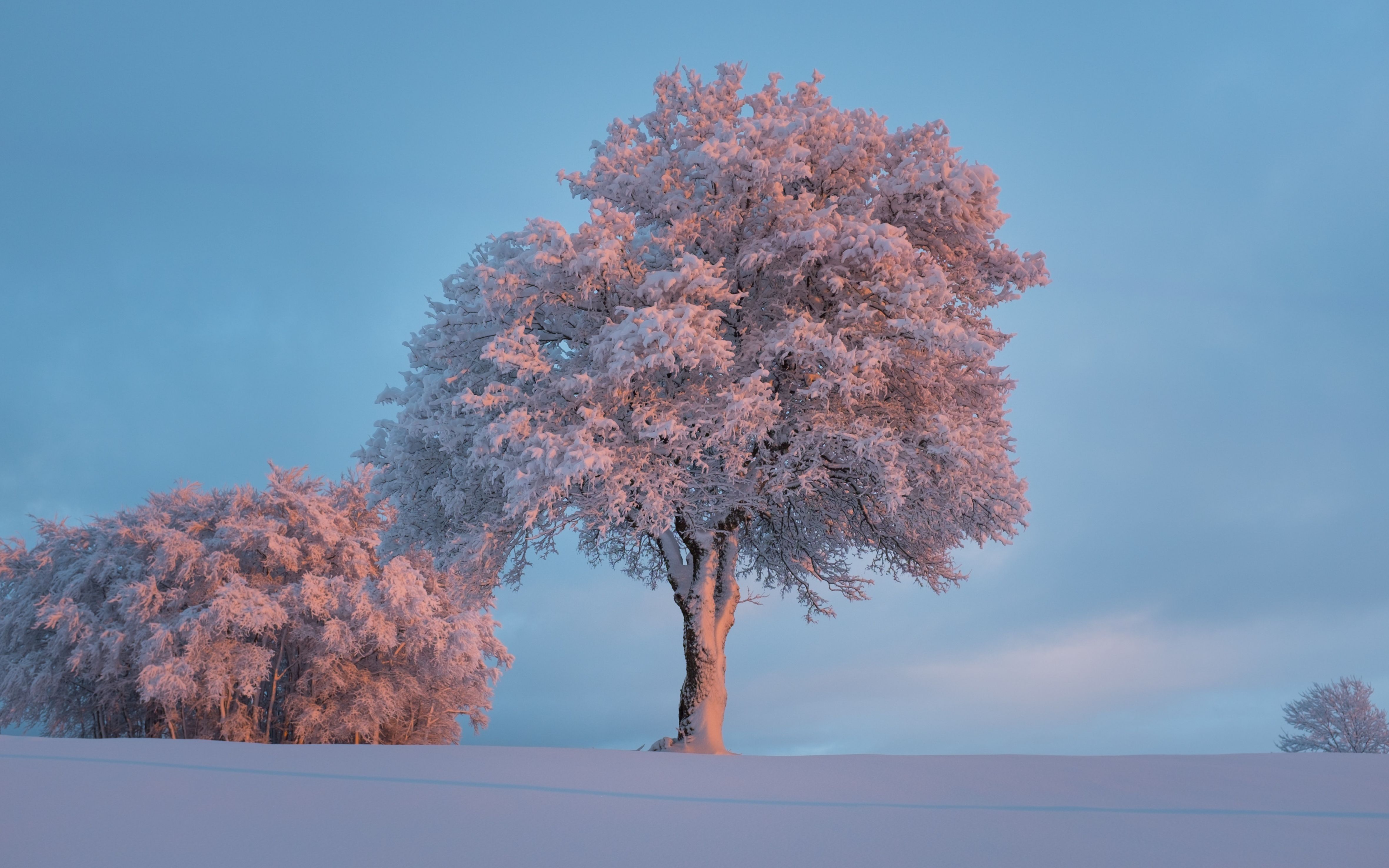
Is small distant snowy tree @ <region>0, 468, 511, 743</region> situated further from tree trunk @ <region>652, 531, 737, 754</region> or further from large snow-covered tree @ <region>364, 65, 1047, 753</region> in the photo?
tree trunk @ <region>652, 531, 737, 754</region>

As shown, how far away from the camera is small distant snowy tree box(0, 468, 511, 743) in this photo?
2742cm

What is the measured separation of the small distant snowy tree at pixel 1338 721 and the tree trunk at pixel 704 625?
107 ft

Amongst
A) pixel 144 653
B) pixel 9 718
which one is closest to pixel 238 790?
pixel 144 653

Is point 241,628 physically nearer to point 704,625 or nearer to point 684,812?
point 704,625

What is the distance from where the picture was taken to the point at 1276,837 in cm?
631

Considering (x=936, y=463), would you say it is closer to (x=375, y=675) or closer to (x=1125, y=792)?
(x=1125, y=792)

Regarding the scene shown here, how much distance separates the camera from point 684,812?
6750mm

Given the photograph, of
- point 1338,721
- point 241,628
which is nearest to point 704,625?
point 241,628

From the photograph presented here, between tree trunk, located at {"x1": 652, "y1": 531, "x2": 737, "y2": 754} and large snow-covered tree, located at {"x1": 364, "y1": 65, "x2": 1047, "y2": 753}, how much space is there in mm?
47

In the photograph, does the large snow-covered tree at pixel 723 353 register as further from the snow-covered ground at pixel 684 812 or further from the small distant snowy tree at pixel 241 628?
the small distant snowy tree at pixel 241 628

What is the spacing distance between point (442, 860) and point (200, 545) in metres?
27.5

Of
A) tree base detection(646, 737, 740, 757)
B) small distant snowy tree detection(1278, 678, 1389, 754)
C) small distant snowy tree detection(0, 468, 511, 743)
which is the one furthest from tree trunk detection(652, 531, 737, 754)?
small distant snowy tree detection(1278, 678, 1389, 754)

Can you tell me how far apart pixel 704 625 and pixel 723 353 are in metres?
5.37

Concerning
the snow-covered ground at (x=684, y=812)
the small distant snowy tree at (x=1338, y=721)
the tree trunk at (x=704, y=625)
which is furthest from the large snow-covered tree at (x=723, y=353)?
the small distant snowy tree at (x=1338, y=721)
